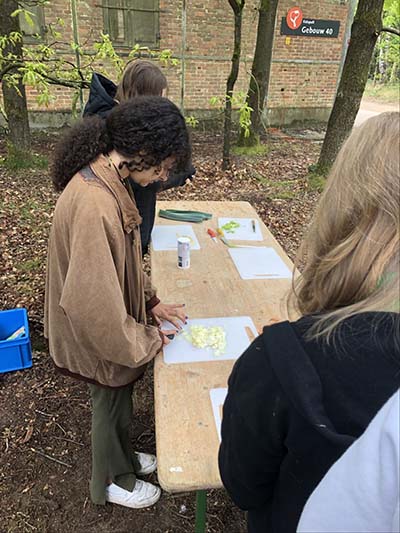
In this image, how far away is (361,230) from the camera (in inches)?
29.7

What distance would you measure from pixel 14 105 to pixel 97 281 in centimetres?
495

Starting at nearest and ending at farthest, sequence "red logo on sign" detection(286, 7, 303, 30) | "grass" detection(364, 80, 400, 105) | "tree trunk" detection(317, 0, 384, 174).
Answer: "tree trunk" detection(317, 0, 384, 174), "red logo on sign" detection(286, 7, 303, 30), "grass" detection(364, 80, 400, 105)

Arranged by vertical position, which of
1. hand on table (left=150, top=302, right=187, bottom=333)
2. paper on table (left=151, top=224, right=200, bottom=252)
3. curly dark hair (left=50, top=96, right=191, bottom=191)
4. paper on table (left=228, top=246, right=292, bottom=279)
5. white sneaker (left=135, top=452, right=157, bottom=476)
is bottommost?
white sneaker (left=135, top=452, right=157, bottom=476)

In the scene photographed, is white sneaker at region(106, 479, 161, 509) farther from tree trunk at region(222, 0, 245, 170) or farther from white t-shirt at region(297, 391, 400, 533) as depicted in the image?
tree trunk at region(222, 0, 245, 170)

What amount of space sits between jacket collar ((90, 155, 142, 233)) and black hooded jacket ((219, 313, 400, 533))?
0.71 m

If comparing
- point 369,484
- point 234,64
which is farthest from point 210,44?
point 369,484

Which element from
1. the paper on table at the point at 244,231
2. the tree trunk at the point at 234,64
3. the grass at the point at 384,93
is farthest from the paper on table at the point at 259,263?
the grass at the point at 384,93

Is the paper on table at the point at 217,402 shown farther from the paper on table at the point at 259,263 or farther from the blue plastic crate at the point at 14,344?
the blue plastic crate at the point at 14,344

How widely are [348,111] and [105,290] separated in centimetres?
495

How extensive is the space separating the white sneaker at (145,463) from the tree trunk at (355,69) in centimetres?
465

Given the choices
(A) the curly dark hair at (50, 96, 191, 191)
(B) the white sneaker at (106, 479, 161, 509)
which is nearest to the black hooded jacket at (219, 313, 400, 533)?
(A) the curly dark hair at (50, 96, 191, 191)

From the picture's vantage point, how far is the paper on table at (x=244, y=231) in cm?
257

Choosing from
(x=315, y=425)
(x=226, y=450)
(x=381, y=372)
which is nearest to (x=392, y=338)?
(x=381, y=372)

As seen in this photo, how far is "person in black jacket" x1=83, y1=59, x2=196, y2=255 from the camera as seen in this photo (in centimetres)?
227
